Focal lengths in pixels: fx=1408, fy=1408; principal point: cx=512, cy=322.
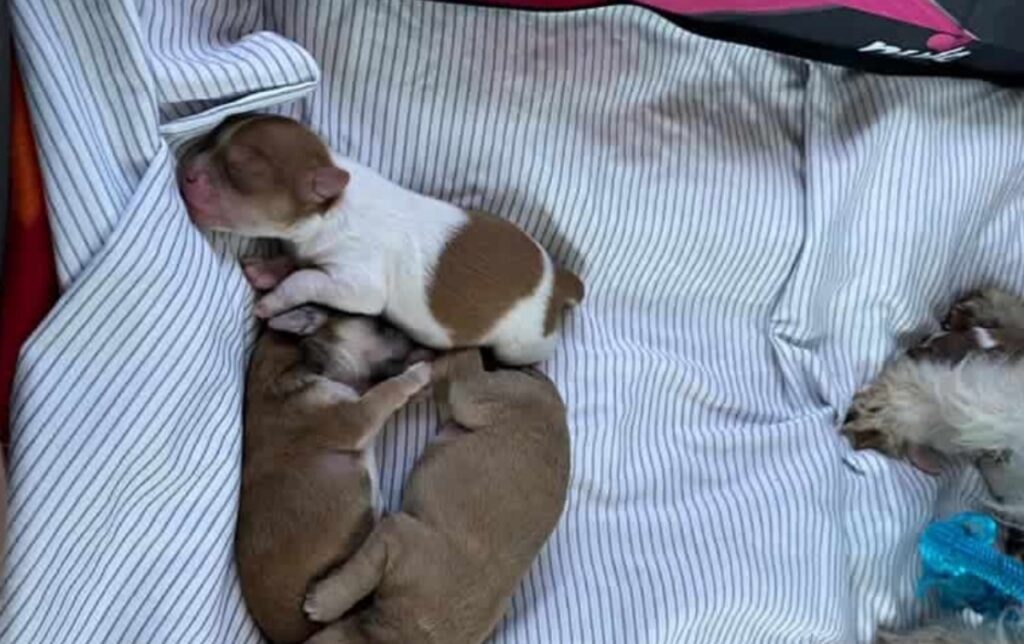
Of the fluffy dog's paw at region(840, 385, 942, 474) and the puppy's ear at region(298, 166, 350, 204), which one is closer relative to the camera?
the puppy's ear at region(298, 166, 350, 204)

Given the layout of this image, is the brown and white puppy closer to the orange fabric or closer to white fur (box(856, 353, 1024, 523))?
the orange fabric

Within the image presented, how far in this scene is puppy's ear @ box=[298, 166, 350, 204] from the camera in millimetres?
1342

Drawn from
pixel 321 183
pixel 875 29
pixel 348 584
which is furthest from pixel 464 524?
pixel 875 29

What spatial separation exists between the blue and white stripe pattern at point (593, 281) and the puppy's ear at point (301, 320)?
0.03 m

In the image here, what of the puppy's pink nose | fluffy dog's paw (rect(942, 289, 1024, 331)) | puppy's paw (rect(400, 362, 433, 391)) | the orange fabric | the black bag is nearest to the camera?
the orange fabric

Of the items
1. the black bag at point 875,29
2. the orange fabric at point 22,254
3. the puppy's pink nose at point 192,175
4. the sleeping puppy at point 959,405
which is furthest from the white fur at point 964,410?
the orange fabric at point 22,254

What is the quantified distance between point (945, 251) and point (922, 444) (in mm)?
253

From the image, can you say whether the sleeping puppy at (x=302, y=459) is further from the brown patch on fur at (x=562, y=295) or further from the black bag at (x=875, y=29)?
the black bag at (x=875, y=29)

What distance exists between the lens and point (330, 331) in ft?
4.66

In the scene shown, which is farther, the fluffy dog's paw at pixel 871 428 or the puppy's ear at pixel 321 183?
the fluffy dog's paw at pixel 871 428

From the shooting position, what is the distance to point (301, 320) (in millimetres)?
1403

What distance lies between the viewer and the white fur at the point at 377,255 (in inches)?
55.1

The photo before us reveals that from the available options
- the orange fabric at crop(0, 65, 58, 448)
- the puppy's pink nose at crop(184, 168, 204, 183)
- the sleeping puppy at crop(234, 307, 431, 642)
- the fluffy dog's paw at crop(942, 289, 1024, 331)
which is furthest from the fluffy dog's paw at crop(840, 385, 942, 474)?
the orange fabric at crop(0, 65, 58, 448)

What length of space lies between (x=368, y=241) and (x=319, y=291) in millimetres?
71
